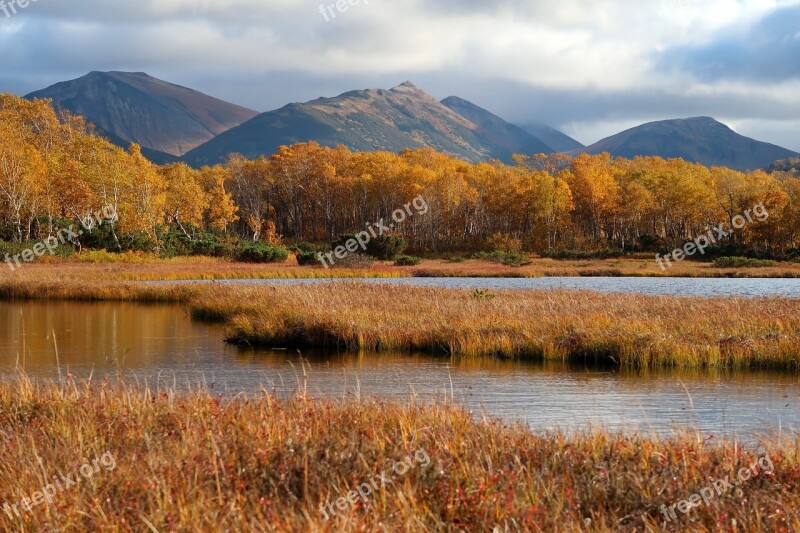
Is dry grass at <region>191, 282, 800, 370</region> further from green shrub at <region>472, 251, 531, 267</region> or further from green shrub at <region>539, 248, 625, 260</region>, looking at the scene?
green shrub at <region>539, 248, 625, 260</region>

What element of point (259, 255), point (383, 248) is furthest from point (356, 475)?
point (383, 248)

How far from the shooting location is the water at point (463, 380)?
14.3m

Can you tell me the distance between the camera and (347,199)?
99.9 m

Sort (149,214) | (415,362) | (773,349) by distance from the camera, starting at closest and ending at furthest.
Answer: (773,349), (415,362), (149,214)

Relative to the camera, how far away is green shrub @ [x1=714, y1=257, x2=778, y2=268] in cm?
7004

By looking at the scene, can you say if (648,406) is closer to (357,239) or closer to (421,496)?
(421,496)

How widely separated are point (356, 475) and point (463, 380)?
11.3m

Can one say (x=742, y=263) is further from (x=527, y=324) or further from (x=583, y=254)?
(x=527, y=324)

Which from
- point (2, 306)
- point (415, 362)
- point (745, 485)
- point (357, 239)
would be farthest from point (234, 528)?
point (357, 239)

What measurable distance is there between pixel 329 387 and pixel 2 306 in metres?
27.5

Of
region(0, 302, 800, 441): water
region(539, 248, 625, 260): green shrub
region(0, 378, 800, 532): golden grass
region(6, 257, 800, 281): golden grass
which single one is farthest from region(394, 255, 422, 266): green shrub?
region(0, 378, 800, 532): golden grass

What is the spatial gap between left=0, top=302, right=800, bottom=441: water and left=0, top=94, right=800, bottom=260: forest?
39758mm

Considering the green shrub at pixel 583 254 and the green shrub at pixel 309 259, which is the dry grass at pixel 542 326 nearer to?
the green shrub at pixel 309 259

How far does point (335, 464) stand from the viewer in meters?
8.09
